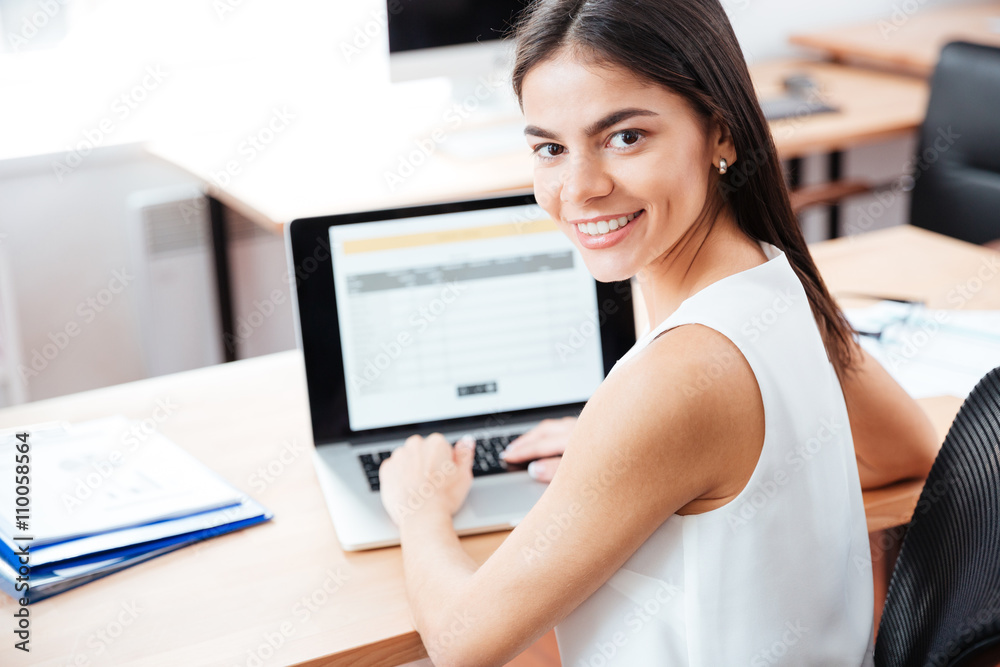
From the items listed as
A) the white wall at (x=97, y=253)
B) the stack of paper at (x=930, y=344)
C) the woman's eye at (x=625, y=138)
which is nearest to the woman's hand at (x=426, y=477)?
the woman's eye at (x=625, y=138)

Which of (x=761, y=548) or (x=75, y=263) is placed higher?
(x=75, y=263)

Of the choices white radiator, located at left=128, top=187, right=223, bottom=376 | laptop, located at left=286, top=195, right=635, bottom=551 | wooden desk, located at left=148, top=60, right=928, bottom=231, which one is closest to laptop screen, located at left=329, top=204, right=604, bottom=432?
laptop, located at left=286, top=195, right=635, bottom=551

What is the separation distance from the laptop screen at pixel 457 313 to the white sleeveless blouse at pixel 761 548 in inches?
16.3

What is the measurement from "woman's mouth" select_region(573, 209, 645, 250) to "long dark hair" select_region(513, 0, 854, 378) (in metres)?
0.09

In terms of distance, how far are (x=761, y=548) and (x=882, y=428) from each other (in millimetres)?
353

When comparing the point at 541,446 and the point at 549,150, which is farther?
the point at 541,446

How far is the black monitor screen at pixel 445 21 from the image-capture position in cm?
239

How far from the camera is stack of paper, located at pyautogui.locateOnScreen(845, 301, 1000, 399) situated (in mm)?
1432

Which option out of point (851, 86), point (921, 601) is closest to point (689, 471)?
point (921, 601)

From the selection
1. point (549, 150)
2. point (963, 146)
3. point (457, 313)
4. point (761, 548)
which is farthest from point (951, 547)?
point (963, 146)

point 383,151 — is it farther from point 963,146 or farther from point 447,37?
point 963,146

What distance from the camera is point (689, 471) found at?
84 centimetres

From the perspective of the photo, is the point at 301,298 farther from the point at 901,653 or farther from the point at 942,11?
the point at 942,11

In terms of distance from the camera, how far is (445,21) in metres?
2.45
